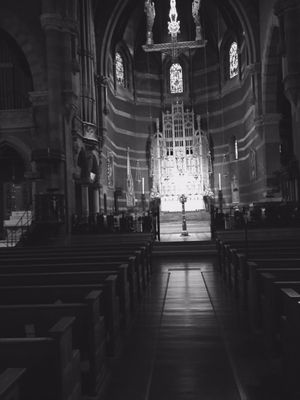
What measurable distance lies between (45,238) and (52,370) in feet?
50.1

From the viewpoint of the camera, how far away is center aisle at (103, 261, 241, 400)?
3.82 meters

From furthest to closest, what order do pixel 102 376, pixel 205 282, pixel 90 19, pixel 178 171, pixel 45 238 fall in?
1. pixel 178 171
2. pixel 90 19
3. pixel 45 238
4. pixel 205 282
5. pixel 102 376

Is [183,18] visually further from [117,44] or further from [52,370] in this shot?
[52,370]

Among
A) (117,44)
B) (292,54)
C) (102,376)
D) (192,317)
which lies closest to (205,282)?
(192,317)

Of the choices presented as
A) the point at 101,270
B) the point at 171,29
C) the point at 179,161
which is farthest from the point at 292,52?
the point at 101,270

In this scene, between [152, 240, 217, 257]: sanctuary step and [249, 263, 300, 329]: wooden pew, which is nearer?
[249, 263, 300, 329]: wooden pew

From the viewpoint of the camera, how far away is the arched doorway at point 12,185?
955 inches

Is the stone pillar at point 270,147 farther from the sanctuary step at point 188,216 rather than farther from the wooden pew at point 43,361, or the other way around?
the wooden pew at point 43,361

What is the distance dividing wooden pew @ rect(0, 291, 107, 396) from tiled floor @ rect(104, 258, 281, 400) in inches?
7.9

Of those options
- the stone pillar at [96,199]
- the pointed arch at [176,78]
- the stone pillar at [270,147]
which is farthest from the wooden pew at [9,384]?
the pointed arch at [176,78]

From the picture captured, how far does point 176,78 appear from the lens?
39.6m

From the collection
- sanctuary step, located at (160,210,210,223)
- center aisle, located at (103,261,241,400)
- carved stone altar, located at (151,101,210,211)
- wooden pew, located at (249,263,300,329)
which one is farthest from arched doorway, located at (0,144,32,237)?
wooden pew, located at (249,263,300,329)

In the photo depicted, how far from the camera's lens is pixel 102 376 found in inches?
164

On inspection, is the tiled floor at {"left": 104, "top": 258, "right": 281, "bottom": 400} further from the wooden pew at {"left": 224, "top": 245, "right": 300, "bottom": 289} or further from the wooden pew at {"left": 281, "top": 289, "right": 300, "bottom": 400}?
the wooden pew at {"left": 224, "top": 245, "right": 300, "bottom": 289}
